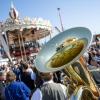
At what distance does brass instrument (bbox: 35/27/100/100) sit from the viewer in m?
3.34

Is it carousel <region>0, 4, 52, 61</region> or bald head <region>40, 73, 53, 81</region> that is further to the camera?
carousel <region>0, 4, 52, 61</region>

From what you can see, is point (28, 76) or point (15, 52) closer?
point (28, 76)

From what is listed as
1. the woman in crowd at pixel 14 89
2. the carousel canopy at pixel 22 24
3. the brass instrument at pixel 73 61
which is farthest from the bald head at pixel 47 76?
the carousel canopy at pixel 22 24

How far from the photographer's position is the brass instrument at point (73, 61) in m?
3.34

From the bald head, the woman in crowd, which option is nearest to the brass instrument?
the bald head

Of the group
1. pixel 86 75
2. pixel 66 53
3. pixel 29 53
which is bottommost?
pixel 29 53

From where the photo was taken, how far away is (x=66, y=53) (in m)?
3.61

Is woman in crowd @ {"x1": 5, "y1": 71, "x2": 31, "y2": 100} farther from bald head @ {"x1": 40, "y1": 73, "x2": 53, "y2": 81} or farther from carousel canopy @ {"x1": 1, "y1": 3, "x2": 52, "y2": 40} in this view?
carousel canopy @ {"x1": 1, "y1": 3, "x2": 52, "y2": 40}

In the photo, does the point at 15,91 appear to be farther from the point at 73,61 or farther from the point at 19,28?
the point at 19,28

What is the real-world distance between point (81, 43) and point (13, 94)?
62.3 inches

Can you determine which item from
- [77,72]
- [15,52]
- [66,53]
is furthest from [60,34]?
[15,52]

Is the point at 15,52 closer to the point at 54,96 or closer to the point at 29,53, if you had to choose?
the point at 29,53

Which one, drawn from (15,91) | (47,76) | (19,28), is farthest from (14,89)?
(19,28)

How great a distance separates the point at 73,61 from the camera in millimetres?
3195
